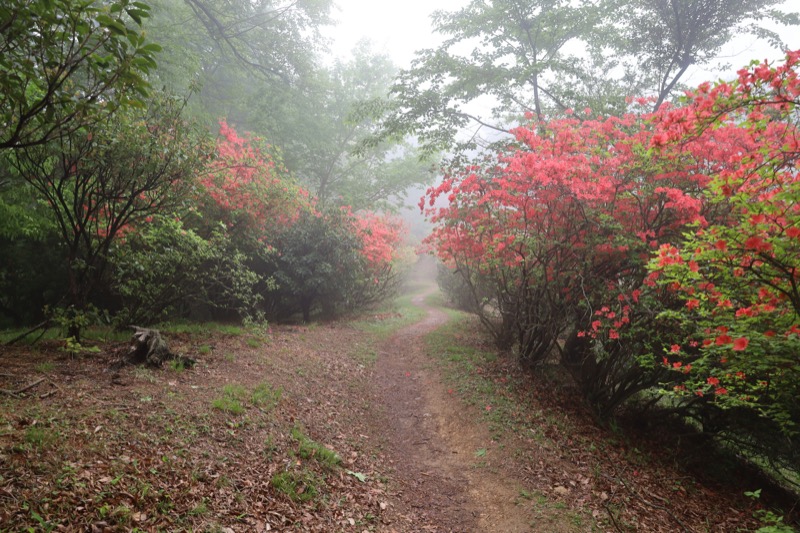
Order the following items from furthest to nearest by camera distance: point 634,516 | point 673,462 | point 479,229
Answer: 1. point 479,229
2. point 673,462
3. point 634,516

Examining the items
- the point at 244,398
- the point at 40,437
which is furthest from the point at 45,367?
the point at 244,398

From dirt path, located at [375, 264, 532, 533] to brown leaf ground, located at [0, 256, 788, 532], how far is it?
0.03m

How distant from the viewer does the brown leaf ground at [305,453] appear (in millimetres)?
3432

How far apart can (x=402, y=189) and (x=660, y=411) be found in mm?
19735

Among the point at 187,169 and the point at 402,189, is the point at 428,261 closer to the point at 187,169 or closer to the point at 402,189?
the point at 402,189

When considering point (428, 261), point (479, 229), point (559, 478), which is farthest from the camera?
point (428, 261)

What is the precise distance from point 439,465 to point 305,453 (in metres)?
2.33

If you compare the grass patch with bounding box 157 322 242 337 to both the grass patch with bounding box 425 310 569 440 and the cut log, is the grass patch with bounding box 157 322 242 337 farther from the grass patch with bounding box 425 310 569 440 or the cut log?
the grass patch with bounding box 425 310 569 440

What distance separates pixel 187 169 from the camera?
639 centimetres

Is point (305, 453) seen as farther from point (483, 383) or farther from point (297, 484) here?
point (483, 383)

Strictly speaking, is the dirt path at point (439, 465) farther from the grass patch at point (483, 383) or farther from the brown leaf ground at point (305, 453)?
the grass patch at point (483, 383)

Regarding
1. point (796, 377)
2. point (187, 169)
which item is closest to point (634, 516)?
point (796, 377)

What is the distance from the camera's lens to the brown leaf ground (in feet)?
11.3

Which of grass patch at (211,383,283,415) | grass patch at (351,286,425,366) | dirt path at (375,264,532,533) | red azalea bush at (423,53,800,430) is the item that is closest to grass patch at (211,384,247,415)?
grass patch at (211,383,283,415)
